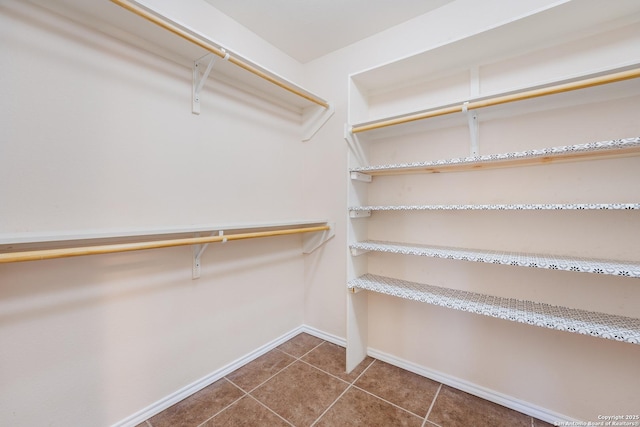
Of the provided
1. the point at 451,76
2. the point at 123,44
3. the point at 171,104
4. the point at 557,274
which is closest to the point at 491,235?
the point at 557,274

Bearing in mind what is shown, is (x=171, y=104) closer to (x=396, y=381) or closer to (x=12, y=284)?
(x=12, y=284)

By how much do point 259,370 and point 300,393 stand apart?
1.20ft

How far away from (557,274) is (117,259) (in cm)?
223

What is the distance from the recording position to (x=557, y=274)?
50.0 inches

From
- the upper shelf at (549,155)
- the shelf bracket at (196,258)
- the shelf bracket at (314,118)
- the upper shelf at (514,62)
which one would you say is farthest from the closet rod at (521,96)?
the shelf bracket at (196,258)

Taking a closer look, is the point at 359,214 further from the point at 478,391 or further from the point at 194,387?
the point at 194,387

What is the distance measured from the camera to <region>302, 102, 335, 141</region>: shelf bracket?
82.0 inches

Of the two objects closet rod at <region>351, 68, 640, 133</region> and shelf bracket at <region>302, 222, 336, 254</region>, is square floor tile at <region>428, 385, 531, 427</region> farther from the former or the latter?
closet rod at <region>351, 68, 640, 133</region>

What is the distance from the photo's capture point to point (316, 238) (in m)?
2.16

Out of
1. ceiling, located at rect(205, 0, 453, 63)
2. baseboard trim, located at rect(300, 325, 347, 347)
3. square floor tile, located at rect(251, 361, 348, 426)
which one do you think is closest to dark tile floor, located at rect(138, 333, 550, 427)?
square floor tile, located at rect(251, 361, 348, 426)

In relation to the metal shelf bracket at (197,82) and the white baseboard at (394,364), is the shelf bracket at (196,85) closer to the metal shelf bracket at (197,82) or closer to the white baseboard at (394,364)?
the metal shelf bracket at (197,82)

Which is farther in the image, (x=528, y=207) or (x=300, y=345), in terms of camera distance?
(x=300, y=345)

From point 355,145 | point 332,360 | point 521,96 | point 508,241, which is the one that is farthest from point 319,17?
point 332,360

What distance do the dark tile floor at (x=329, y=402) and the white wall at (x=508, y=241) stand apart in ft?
0.49
